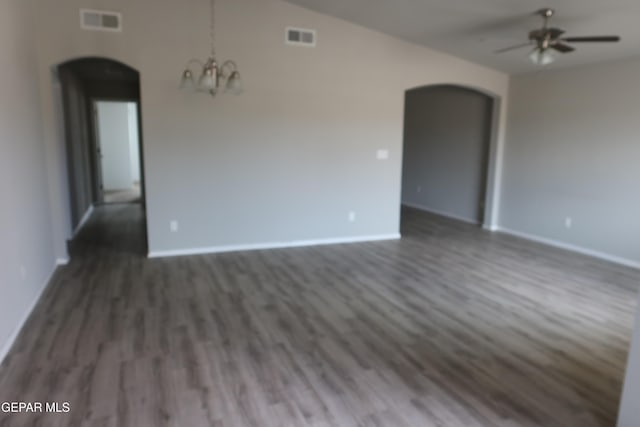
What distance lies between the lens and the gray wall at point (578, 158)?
5.23 m

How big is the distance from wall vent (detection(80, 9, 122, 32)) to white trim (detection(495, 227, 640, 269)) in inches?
248

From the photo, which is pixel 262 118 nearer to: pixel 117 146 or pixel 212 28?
pixel 212 28

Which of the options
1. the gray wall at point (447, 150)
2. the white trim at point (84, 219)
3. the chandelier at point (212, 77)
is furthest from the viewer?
the gray wall at point (447, 150)

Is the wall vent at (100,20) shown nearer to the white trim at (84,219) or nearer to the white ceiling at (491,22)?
the white ceiling at (491,22)

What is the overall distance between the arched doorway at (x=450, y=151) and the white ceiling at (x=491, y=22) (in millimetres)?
1408

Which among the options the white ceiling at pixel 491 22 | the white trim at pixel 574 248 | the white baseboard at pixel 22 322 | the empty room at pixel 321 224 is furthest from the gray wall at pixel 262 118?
the white trim at pixel 574 248

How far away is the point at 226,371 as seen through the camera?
2727 millimetres

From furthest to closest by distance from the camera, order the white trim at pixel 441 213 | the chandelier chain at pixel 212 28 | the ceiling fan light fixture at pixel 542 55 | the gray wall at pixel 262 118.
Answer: the white trim at pixel 441 213 < the chandelier chain at pixel 212 28 < the gray wall at pixel 262 118 < the ceiling fan light fixture at pixel 542 55

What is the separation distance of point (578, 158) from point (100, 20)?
20.4ft

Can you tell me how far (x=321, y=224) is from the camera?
241 inches

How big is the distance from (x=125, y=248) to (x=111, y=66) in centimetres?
313

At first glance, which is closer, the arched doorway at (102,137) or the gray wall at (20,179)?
the gray wall at (20,179)

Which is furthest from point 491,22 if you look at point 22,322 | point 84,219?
point 84,219

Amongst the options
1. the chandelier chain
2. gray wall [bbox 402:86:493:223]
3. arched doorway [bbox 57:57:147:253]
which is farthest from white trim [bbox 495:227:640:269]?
arched doorway [bbox 57:57:147:253]
